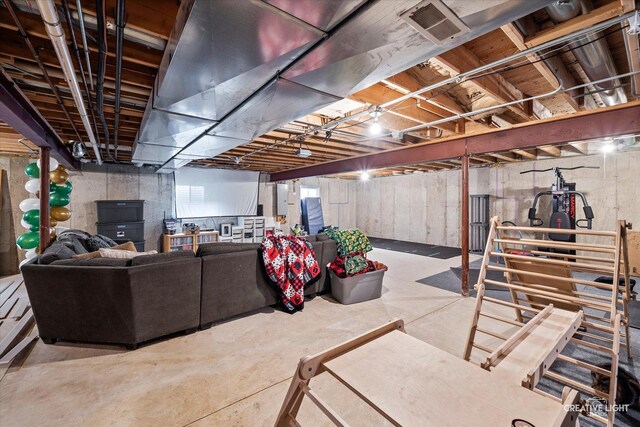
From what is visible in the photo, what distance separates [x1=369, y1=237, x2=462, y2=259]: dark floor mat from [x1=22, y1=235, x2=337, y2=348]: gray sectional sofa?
5758 millimetres

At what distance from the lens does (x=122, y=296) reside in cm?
240

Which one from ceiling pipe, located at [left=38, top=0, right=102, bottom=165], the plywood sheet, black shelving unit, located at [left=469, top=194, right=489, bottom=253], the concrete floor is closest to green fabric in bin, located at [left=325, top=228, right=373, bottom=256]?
the concrete floor

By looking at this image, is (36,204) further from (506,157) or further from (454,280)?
Result: (506,157)

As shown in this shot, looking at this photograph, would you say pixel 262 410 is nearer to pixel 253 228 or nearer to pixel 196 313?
pixel 196 313

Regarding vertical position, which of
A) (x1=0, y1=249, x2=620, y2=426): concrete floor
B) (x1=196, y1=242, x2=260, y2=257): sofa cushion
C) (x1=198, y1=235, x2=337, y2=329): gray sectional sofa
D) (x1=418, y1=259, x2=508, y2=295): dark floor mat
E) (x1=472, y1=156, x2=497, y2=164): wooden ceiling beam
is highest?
(x1=472, y1=156, x2=497, y2=164): wooden ceiling beam

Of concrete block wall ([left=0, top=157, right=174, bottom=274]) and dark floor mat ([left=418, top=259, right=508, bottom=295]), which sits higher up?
concrete block wall ([left=0, top=157, right=174, bottom=274])

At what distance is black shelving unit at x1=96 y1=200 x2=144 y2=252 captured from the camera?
565 centimetres

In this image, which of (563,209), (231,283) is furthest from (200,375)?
(563,209)

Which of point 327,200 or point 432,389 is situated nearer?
point 432,389

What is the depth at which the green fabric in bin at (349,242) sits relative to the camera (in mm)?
3854

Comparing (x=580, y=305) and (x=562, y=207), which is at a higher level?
(x=562, y=207)

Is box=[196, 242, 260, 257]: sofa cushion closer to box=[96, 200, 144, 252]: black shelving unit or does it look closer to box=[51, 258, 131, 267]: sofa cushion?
box=[51, 258, 131, 267]: sofa cushion

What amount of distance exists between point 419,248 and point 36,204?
8189 mm

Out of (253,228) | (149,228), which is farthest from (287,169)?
(149,228)
